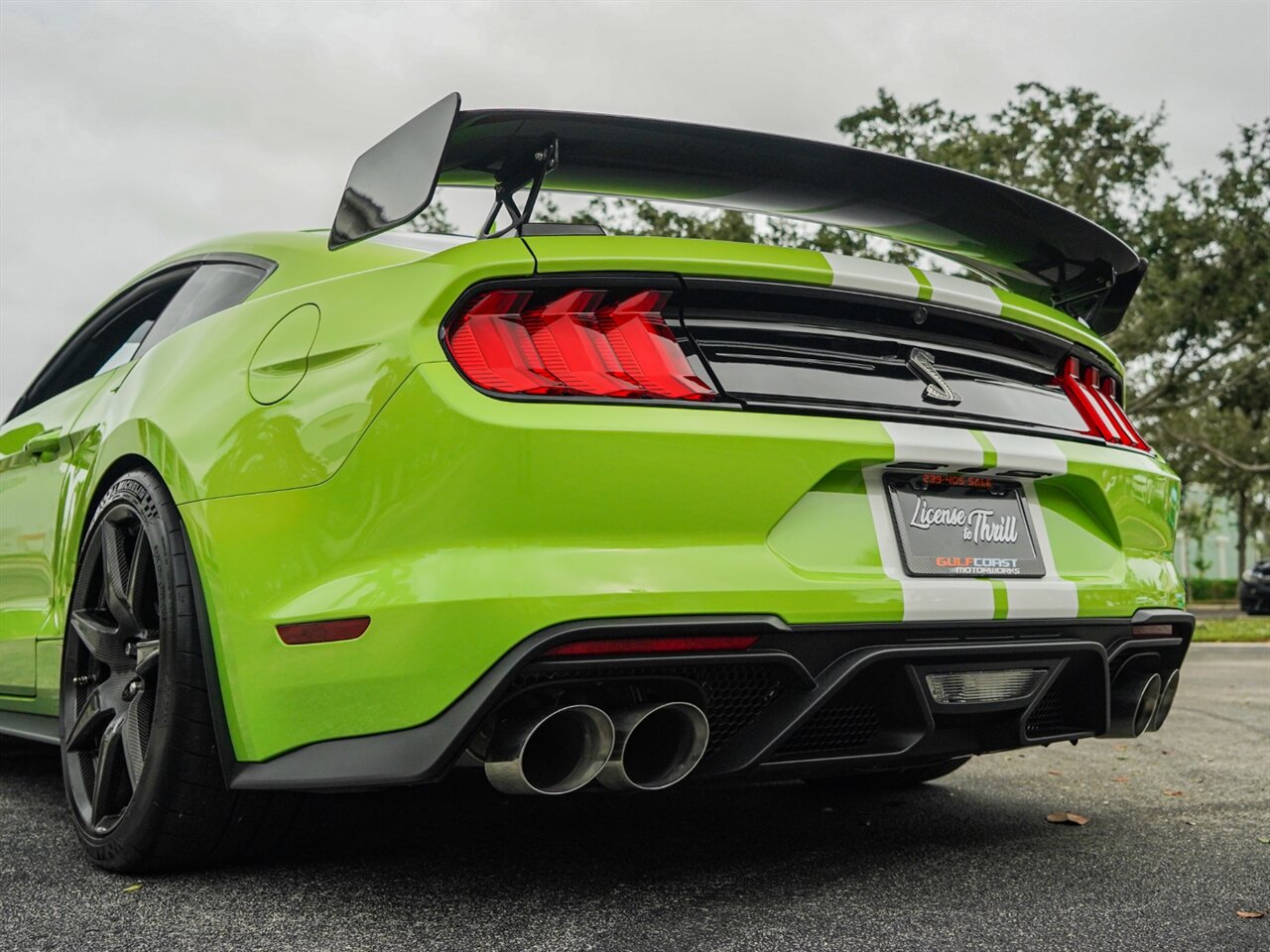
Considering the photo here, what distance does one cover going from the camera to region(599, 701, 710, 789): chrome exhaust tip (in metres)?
2.11

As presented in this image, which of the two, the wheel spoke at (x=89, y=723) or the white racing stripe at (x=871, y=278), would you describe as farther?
the wheel spoke at (x=89, y=723)

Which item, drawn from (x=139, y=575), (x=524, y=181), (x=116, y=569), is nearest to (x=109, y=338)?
(x=116, y=569)

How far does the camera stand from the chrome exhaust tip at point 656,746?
2105 millimetres

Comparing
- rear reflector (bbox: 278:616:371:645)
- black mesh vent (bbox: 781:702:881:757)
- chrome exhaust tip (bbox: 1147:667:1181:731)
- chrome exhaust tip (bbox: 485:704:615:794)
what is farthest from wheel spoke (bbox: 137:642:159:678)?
chrome exhaust tip (bbox: 1147:667:1181:731)

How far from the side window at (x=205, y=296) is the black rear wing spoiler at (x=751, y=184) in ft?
1.83

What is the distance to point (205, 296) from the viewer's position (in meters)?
3.12

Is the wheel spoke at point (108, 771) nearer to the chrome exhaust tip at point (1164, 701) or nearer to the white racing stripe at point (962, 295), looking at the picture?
the white racing stripe at point (962, 295)

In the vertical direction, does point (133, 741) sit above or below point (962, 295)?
below

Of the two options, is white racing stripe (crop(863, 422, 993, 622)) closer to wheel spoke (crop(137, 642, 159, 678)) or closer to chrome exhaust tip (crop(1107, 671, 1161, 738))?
chrome exhaust tip (crop(1107, 671, 1161, 738))

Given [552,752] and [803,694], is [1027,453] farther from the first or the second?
[552,752]

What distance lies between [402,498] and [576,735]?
1.58 ft

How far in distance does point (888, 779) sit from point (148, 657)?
2.11m

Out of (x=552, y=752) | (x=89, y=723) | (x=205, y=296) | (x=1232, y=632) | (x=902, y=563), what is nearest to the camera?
(x=552, y=752)

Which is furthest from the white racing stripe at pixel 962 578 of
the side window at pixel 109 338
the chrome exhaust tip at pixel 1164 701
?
the side window at pixel 109 338
